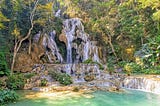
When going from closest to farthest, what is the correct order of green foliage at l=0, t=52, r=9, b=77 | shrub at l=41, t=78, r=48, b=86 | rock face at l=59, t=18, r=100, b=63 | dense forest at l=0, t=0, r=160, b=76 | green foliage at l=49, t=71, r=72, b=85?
1. shrub at l=41, t=78, r=48, b=86
2. green foliage at l=49, t=71, r=72, b=85
3. green foliage at l=0, t=52, r=9, b=77
4. dense forest at l=0, t=0, r=160, b=76
5. rock face at l=59, t=18, r=100, b=63

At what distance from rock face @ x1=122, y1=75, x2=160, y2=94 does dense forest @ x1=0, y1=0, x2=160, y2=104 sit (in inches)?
135

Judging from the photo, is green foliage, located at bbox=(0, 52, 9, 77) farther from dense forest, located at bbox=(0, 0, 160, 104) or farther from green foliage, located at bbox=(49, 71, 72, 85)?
green foliage, located at bbox=(49, 71, 72, 85)

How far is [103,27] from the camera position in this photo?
2455 cm

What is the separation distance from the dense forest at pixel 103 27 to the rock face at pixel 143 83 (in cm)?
344

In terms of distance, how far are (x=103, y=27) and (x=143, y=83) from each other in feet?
31.1

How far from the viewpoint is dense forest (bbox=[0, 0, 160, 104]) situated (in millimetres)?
18984

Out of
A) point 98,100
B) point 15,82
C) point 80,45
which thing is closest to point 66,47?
point 80,45

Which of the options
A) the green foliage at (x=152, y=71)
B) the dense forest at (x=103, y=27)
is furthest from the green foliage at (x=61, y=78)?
the green foliage at (x=152, y=71)

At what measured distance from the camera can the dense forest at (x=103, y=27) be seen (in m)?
19.0

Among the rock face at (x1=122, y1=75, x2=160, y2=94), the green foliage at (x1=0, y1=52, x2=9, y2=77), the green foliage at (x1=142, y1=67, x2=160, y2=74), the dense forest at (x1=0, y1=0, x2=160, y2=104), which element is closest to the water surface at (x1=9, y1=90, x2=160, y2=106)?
the rock face at (x1=122, y1=75, x2=160, y2=94)

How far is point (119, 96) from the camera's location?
1363 cm

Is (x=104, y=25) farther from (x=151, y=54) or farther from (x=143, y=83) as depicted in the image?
(x=143, y=83)

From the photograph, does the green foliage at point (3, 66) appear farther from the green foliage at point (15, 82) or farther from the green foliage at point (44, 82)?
the green foliage at point (44, 82)

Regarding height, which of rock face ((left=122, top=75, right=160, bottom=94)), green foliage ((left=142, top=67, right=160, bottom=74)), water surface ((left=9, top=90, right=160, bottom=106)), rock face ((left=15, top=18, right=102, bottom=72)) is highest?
rock face ((left=15, top=18, right=102, bottom=72))
